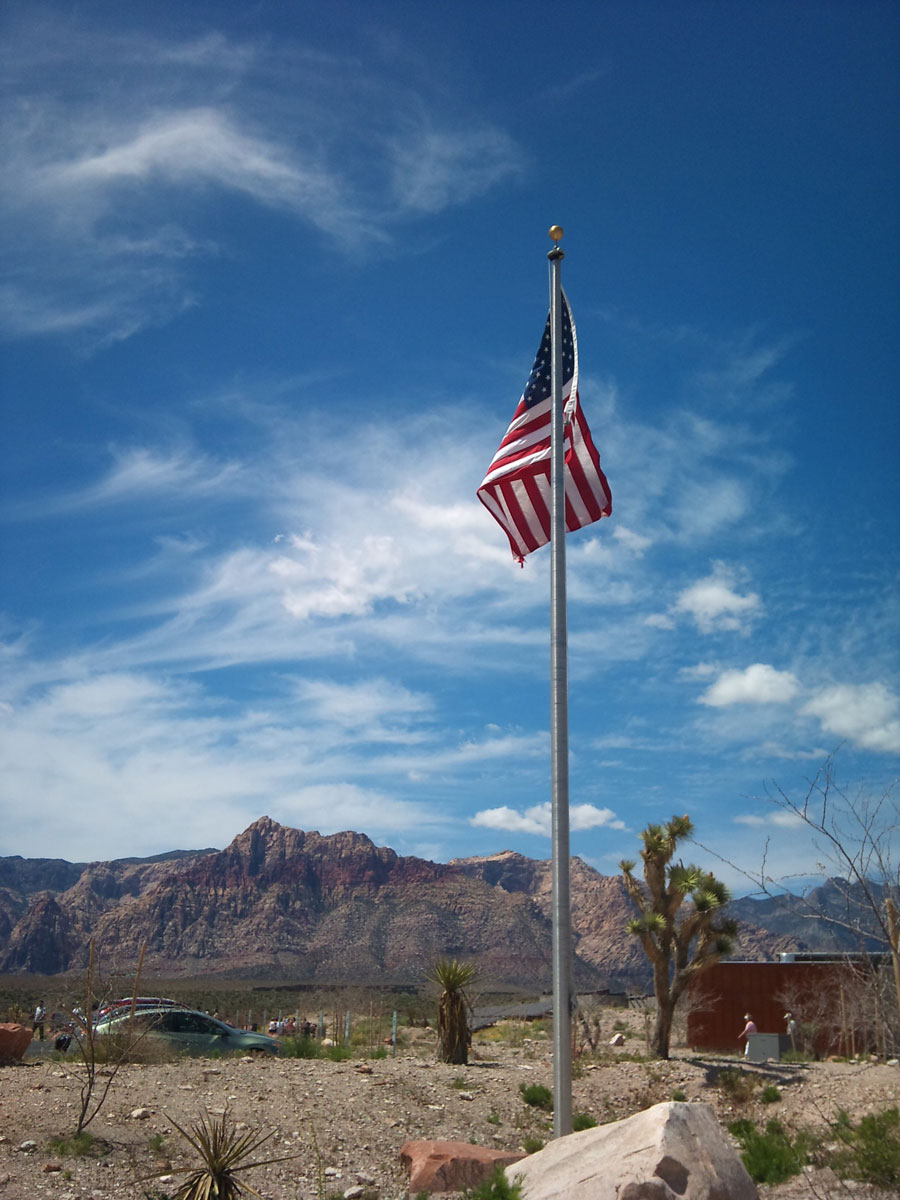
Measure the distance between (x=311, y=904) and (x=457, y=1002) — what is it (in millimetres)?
132381

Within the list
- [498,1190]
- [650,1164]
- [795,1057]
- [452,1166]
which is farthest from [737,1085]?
[650,1164]

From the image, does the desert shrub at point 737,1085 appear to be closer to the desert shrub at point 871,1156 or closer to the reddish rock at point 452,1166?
the desert shrub at point 871,1156

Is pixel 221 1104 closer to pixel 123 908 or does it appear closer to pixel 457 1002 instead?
pixel 457 1002

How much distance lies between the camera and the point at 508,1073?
65.3 ft

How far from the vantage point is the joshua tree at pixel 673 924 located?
24922 millimetres

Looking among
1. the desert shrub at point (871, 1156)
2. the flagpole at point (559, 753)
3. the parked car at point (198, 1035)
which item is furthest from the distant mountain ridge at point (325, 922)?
the flagpole at point (559, 753)

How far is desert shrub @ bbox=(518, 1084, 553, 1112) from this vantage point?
17156 millimetres

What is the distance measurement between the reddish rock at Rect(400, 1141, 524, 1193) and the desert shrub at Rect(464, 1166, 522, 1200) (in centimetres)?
99

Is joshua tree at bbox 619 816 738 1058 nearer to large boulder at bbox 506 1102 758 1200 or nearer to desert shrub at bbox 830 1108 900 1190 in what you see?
desert shrub at bbox 830 1108 900 1190

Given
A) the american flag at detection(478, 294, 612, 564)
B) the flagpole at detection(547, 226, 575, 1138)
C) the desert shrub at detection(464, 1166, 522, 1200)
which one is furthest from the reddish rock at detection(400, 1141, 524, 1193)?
the american flag at detection(478, 294, 612, 564)

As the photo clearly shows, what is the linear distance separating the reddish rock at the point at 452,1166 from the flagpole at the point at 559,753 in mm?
1812

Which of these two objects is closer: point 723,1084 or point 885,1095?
point 885,1095

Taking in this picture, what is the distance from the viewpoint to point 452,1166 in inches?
471

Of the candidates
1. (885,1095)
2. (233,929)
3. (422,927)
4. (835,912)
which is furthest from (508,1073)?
(233,929)
